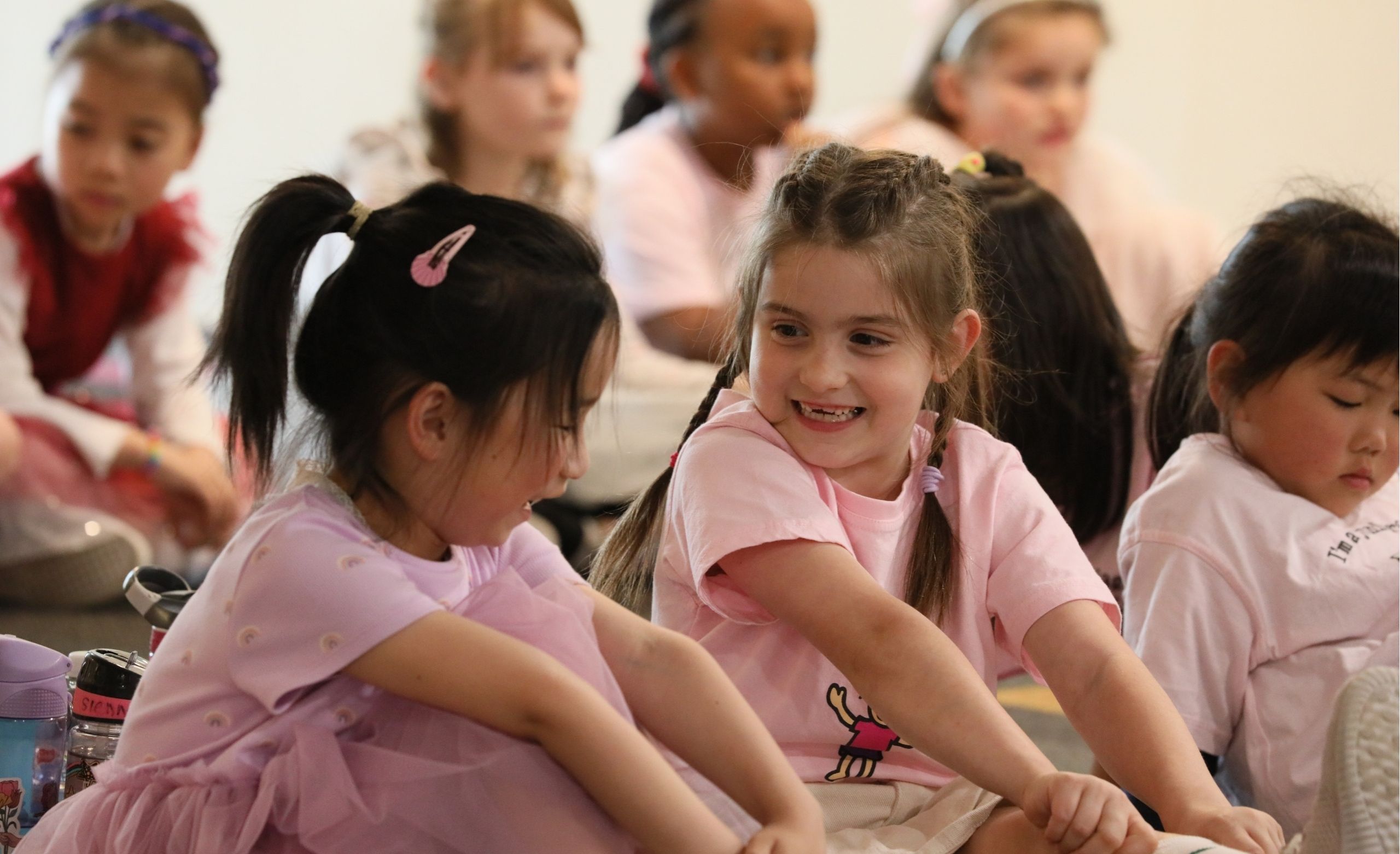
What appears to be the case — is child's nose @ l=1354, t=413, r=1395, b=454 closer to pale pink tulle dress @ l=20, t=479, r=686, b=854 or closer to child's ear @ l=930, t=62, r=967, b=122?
pale pink tulle dress @ l=20, t=479, r=686, b=854

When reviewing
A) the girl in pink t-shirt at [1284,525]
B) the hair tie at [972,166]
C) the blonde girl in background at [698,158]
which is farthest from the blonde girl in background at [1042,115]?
the girl in pink t-shirt at [1284,525]

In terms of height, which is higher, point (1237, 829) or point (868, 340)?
point (868, 340)

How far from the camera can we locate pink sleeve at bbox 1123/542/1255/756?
1.19 m

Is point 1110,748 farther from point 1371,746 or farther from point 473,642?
point 473,642

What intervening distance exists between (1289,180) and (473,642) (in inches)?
40.3

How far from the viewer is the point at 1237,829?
3.04 feet

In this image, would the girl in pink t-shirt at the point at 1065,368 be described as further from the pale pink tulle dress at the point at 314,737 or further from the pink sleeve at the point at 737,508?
the pale pink tulle dress at the point at 314,737

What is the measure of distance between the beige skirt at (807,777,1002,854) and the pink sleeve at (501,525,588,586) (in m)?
0.22

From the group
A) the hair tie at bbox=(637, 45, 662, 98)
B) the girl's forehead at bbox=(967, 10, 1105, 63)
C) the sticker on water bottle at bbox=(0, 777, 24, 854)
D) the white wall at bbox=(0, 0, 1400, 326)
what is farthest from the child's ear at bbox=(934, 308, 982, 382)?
the white wall at bbox=(0, 0, 1400, 326)

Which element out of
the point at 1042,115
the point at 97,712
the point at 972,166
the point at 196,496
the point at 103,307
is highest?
the point at 972,166

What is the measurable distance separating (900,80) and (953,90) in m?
0.69

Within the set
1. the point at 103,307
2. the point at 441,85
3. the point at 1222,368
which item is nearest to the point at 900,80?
the point at 441,85

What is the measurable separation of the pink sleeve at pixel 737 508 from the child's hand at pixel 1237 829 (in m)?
0.27

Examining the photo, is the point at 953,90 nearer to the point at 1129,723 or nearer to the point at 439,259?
the point at 1129,723
